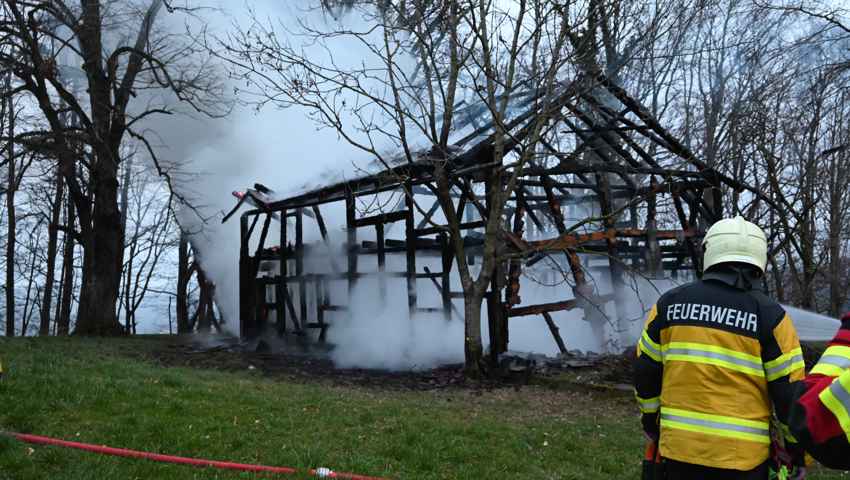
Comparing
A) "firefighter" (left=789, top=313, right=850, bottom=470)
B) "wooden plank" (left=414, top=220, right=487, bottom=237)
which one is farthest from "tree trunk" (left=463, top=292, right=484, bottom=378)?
"firefighter" (left=789, top=313, right=850, bottom=470)

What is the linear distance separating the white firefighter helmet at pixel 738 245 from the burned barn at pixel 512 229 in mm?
5986

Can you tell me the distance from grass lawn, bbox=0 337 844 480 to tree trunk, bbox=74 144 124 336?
9272 mm

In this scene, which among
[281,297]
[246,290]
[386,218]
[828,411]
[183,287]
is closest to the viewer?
[828,411]

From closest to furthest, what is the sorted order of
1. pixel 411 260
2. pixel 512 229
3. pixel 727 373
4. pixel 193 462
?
pixel 727 373 < pixel 193 462 < pixel 411 260 < pixel 512 229

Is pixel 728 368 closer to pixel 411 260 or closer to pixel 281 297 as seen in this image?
pixel 411 260

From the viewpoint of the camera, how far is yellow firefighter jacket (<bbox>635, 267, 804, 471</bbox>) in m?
2.74

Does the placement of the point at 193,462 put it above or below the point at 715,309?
below

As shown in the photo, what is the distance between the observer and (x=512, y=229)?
14180 millimetres

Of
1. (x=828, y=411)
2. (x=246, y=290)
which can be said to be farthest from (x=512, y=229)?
(x=828, y=411)

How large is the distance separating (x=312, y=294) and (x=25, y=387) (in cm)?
872

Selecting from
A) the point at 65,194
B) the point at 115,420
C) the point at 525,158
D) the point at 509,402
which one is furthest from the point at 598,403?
the point at 65,194

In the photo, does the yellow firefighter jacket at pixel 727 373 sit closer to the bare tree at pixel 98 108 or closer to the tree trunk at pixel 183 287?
the bare tree at pixel 98 108

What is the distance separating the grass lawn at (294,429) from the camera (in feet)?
16.0

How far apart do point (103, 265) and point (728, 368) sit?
1761 centimetres
